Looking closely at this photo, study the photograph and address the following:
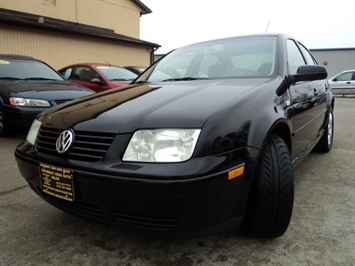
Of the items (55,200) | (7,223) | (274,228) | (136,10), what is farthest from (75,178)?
(136,10)

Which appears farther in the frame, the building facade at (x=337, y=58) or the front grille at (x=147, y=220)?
the building facade at (x=337, y=58)

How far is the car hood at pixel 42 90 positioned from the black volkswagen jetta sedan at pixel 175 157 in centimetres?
255

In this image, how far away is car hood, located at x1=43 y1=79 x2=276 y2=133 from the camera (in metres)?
1.56

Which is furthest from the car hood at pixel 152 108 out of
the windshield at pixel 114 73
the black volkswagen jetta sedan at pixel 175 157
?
the windshield at pixel 114 73

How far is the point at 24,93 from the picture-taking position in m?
4.37

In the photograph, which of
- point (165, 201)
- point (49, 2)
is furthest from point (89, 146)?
point (49, 2)

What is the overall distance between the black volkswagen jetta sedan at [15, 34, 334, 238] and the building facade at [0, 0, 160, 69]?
9.02 m

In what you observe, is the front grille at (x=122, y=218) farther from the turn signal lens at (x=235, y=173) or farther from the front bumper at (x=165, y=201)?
the turn signal lens at (x=235, y=173)

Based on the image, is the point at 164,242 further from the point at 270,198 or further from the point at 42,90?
the point at 42,90

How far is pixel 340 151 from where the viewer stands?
4105mm

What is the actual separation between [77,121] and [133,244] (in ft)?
2.61

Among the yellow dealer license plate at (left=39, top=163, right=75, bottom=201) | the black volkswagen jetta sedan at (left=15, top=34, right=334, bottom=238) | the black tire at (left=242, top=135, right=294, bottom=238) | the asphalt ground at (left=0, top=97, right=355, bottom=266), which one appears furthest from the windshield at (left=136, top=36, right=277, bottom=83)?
the yellow dealer license plate at (left=39, top=163, right=75, bottom=201)

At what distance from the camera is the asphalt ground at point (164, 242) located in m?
1.69

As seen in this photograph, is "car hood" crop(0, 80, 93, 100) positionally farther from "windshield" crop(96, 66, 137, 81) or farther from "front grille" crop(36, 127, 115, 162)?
"front grille" crop(36, 127, 115, 162)
